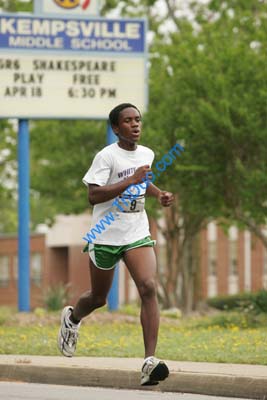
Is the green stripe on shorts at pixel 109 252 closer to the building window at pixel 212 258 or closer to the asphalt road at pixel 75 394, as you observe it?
the asphalt road at pixel 75 394

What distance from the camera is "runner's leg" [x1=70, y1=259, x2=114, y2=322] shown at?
9.53m

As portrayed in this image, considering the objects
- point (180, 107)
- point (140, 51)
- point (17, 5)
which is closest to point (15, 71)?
point (140, 51)

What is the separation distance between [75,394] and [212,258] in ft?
157

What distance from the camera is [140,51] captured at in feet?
72.8

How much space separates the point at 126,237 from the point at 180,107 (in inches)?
689

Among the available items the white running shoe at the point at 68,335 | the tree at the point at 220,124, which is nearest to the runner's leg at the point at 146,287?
the white running shoe at the point at 68,335

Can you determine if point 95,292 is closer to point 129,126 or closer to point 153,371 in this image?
point 153,371

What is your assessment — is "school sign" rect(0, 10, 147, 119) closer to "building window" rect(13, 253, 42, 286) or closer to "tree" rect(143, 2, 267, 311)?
"tree" rect(143, 2, 267, 311)

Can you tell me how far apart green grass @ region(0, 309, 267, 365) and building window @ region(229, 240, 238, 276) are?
35.7 meters

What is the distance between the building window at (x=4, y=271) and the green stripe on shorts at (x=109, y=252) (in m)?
59.9

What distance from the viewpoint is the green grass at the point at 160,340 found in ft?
40.1

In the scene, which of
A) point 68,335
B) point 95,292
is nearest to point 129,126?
point 95,292

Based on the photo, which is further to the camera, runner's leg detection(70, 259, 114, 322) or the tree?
the tree

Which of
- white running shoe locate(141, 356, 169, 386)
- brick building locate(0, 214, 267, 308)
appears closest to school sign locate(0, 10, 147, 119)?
white running shoe locate(141, 356, 169, 386)
